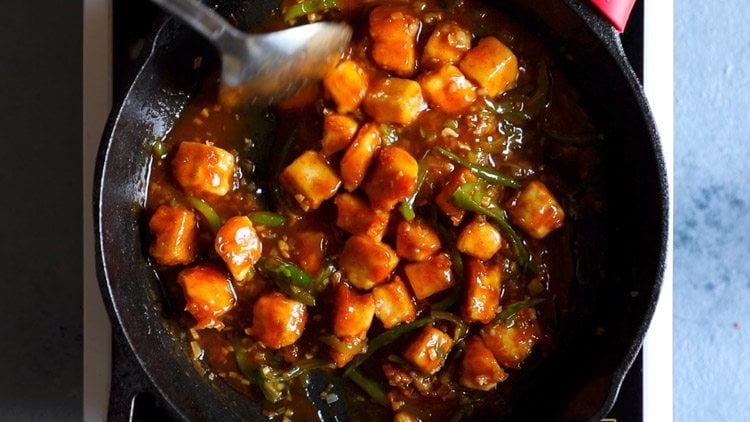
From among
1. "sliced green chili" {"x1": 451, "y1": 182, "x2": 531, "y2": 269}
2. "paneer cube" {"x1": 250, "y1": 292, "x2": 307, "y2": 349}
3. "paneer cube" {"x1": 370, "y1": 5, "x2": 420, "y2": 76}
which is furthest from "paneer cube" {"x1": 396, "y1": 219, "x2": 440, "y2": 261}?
"paneer cube" {"x1": 370, "y1": 5, "x2": 420, "y2": 76}

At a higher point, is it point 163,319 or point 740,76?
point 740,76

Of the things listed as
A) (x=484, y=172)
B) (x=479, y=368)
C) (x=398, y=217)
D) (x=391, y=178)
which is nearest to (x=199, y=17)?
(x=391, y=178)

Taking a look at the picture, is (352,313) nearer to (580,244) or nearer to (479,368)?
(479,368)

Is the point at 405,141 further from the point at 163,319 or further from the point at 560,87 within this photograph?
the point at 163,319

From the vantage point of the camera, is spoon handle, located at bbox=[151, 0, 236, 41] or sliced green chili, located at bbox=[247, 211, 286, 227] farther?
sliced green chili, located at bbox=[247, 211, 286, 227]

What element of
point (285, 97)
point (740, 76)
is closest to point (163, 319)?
point (285, 97)

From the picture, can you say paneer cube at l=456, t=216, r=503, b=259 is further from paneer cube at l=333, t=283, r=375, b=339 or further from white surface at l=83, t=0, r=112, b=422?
white surface at l=83, t=0, r=112, b=422
